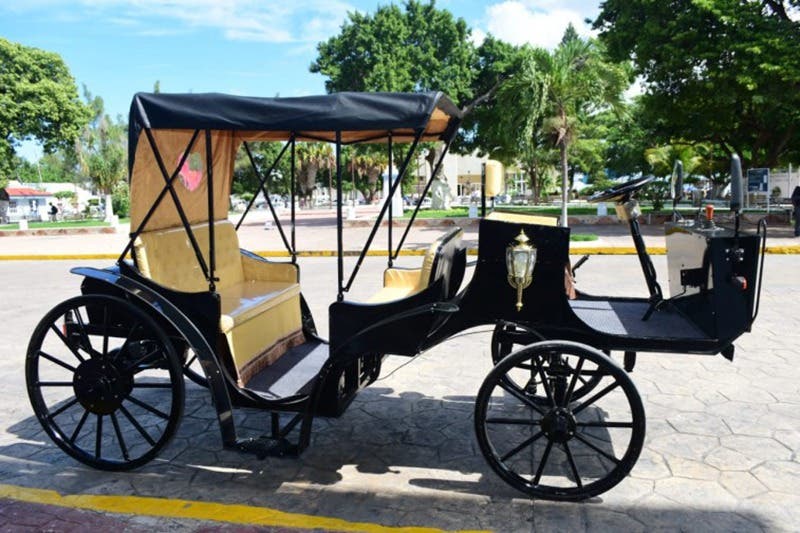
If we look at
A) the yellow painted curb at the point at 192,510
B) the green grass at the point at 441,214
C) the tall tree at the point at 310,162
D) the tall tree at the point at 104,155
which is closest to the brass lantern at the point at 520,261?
the yellow painted curb at the point at 192,510

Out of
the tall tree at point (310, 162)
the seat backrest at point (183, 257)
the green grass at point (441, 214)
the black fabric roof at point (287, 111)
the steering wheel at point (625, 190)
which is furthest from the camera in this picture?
the tall tree at point (310, 162)

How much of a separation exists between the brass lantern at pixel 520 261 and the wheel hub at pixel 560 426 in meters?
0.58

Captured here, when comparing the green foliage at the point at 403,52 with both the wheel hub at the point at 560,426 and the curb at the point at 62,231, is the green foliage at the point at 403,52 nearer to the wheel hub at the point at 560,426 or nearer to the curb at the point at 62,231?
the curb at the point at 62,231

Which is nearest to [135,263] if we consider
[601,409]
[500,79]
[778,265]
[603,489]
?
[603,489]

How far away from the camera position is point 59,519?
3.02m

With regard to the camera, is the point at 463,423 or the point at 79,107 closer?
the point at 463,423

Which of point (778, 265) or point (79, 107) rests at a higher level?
point (79, 107)

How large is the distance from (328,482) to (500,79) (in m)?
26.1

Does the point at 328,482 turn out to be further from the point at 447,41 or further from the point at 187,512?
the point at 447,41

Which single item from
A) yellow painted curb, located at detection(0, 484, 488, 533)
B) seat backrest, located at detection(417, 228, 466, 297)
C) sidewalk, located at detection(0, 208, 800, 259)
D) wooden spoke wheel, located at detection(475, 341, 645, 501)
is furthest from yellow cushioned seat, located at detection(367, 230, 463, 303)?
sidewalk, located at detection(0, 208, 800, 259)

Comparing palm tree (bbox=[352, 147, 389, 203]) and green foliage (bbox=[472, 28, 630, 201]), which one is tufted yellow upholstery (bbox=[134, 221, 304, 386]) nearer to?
green foliage (bbox=[472, 28, 630, 201])

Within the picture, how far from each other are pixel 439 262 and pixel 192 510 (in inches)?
68.5

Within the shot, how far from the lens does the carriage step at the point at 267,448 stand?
3.23 metres

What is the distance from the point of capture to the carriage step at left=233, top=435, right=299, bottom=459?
127 inches
